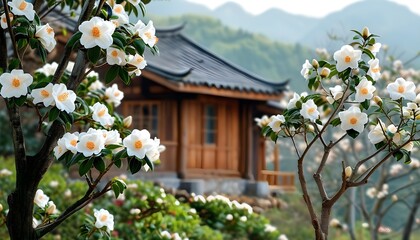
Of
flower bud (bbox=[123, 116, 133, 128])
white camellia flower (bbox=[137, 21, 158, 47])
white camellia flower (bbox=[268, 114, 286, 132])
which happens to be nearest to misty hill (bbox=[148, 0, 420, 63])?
flower bud (bbox=[123, 116, 133, 128])

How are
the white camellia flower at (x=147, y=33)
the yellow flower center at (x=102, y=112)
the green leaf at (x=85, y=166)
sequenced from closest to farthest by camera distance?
the green leaf at (x=85, y=166), the white camellia flower at (x=147, y=33), the yellow flower center at (x=102, y=112)

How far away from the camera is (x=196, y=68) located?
14461 mm

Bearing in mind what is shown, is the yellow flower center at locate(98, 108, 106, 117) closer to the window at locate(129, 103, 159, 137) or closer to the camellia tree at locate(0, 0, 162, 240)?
the camellia tree at locate(0, 0, 162, 240)

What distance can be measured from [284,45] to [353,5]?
12.3m

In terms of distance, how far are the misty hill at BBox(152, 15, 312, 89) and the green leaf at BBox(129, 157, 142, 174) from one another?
104ft

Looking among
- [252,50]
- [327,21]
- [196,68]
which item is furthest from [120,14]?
[327,21]

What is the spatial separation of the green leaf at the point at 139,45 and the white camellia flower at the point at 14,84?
43cm

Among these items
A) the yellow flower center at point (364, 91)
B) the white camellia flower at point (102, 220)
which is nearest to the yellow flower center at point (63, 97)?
the white camellia flower at point (102, 220)

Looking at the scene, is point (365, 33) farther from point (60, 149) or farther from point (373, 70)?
point (60, 149)

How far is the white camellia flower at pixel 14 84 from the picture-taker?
287 centimetres

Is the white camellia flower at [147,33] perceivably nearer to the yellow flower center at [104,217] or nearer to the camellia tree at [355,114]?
the camellia tree at [355,114]

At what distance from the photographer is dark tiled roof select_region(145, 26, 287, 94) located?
12.7 meters

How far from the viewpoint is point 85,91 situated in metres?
4.34

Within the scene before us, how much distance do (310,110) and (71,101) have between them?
39.6 inches
